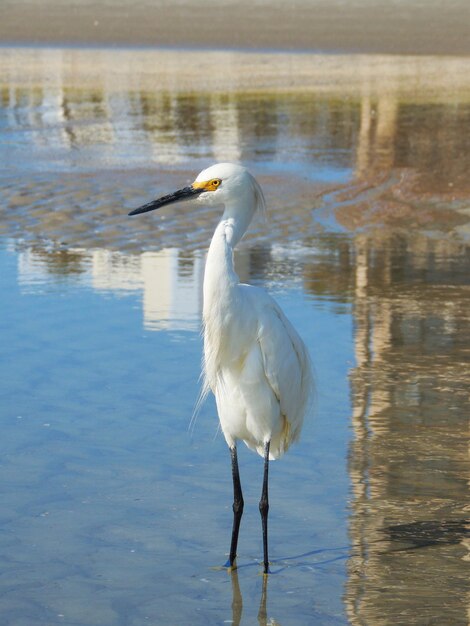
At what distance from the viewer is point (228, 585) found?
4.41 metres

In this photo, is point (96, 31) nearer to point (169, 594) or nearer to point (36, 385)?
point (36, 385)

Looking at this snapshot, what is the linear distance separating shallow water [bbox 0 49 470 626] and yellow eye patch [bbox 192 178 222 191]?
1379 mm

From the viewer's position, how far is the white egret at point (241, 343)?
441 centimetres

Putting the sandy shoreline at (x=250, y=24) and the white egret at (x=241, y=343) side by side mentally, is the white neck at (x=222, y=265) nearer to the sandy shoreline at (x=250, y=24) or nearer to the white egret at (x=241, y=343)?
the white egret at (x=241, y=343)

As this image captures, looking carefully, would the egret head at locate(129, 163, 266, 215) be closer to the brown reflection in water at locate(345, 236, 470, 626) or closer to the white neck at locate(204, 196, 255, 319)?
the white neck at locate(204, 196, 255, 319)

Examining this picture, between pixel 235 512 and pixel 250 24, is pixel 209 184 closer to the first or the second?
pixel 235 512

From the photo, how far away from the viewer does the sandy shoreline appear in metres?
27.7

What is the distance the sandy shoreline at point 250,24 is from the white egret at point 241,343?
22950 millimetres

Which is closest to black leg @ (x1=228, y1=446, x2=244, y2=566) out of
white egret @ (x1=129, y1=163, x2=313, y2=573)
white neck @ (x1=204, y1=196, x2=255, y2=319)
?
white egret @ (x1=129, y1=163, x2=313, y2=573)

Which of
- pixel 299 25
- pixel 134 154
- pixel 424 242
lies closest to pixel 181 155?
pixel 134 154

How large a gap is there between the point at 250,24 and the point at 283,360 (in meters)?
26.1

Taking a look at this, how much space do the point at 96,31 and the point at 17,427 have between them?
83.0ft

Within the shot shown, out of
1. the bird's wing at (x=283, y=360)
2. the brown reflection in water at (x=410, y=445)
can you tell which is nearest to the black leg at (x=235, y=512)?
the bird's wing at (x=283, y=360)

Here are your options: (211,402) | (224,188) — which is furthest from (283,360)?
(211,402)
